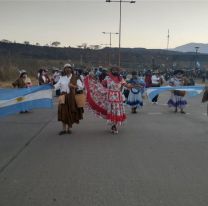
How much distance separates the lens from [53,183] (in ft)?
22.3

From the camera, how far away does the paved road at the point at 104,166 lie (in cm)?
611

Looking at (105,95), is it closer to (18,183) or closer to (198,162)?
(198,162)

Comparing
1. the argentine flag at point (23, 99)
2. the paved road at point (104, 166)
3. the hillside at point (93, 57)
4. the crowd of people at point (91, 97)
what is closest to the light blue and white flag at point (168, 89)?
the paved road at point (104, 166)

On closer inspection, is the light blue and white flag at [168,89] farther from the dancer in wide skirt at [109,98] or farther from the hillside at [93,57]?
the hillside at [93,57]

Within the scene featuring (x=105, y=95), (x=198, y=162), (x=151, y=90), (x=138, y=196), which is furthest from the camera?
(x=151, y=90)

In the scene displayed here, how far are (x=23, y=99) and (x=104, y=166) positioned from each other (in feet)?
15.9

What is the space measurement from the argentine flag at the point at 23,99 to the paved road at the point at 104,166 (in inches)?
26.3

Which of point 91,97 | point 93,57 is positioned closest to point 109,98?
point 91,97

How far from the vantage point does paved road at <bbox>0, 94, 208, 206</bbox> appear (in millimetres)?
6109

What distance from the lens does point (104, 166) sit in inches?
313

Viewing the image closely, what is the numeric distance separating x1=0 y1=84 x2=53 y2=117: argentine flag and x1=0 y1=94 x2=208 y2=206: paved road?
26.3 inches

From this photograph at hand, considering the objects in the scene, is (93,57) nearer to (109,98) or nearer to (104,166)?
(109,98)

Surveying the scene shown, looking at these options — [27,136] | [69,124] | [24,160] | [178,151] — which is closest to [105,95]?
[69,124]

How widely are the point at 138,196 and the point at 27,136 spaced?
5901 mm
